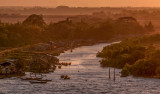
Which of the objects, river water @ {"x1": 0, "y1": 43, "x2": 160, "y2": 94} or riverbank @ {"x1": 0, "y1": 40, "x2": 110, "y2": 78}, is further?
riverbank @ {"x1": 0, "y1": 40, "x2": 110, "y2": 78}

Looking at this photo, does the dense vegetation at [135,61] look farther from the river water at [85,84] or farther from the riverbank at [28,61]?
the riverbank at [28,61]

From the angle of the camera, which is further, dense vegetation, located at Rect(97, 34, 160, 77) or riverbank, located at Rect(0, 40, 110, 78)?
riverbank, located at Rect(0, 40, 110, 78)

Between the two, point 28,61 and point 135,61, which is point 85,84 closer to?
point 28,61

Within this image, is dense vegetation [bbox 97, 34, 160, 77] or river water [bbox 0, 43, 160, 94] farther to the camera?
dense vegetation [bbox 97, 34, 160, 77]

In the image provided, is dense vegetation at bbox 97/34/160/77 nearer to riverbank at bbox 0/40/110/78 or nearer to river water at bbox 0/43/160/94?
river water at bbox 0/43/160/94

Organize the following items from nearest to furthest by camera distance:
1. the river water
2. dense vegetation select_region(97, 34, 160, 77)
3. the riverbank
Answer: the river water
dense vegetation select_region(97, 34, 160, 77)
the riverbank

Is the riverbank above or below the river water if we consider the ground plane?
above

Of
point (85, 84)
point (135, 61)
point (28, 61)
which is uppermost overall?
point (135, 61)

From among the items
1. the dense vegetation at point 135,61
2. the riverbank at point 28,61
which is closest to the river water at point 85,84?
the dense vegetation at point 135,61

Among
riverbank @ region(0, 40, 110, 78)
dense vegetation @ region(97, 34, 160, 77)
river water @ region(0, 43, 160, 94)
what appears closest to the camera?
river water @ region(0, 43, 160, 94)

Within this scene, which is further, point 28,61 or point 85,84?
point 28,61

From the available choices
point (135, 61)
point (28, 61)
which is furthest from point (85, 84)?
point (135, 61)

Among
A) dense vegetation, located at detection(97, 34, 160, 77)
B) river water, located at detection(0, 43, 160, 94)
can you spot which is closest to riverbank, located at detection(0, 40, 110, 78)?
river water, located at detection(0, 43, 160, 94)
